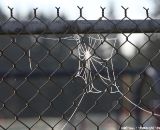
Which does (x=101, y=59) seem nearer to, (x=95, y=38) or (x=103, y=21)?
(x=95, y=38)

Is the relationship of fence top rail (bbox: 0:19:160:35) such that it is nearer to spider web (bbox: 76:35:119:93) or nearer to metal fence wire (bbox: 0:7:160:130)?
metal fence wire (bbox: 0:7:160:130)

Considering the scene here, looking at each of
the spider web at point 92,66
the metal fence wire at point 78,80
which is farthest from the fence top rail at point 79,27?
the spider web at point 92,66

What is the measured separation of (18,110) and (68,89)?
1.44 ft

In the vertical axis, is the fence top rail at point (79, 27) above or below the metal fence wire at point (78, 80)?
above

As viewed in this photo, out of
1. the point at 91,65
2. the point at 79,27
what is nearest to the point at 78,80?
the point at 91,65

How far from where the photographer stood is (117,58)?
4.34 metres

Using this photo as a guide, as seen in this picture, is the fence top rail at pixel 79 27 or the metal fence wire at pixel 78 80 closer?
the fence top rail at pixel 79 27

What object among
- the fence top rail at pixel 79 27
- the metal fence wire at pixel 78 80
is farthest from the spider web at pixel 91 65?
the fence top rail at pixel 79 27

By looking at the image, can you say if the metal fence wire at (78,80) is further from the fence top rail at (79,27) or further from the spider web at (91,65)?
the fence top rail at (79,27)

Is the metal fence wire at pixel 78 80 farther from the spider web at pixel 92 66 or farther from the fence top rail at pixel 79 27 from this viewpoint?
the fence top rail at pixel 79 27

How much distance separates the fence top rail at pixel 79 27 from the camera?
112 inches

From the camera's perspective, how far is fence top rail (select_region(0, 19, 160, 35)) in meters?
2.85

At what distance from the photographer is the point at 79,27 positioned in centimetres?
291

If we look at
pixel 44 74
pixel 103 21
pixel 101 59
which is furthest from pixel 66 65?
pixel 103 21
